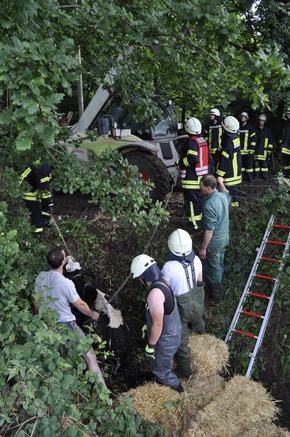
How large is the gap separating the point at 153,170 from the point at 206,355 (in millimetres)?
3207

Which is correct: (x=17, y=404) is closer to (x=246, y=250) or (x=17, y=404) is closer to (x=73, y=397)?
(x=73, y=397)

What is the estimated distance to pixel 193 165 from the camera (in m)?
5.84

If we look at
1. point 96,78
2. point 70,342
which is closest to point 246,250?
point 96,78

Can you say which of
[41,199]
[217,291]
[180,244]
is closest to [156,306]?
[180,244]

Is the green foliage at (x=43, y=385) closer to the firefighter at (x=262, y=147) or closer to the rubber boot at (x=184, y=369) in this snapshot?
the rubber boot at (x=184, y=369)

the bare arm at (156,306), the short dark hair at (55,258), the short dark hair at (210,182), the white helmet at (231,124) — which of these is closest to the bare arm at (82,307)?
the short dark hair at (55,258)

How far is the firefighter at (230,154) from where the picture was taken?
603cm

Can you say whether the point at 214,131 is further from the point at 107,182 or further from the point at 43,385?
the point at 43,385

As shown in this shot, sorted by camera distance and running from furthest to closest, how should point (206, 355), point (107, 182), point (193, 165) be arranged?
point (193, 165), point (206, 355), point (107, 182)

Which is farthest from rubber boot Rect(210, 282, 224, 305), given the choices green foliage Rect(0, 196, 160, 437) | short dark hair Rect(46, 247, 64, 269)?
green foliage Rect(0, 196, 160, 437)

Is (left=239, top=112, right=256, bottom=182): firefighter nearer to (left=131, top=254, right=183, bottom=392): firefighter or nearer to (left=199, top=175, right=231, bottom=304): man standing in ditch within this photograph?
(left=199, top=175, right=231, bottom=304): man standing in ditch

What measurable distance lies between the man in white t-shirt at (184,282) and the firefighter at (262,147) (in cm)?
458

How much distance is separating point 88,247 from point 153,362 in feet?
7.89

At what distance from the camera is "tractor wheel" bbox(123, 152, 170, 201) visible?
670 centimetres
